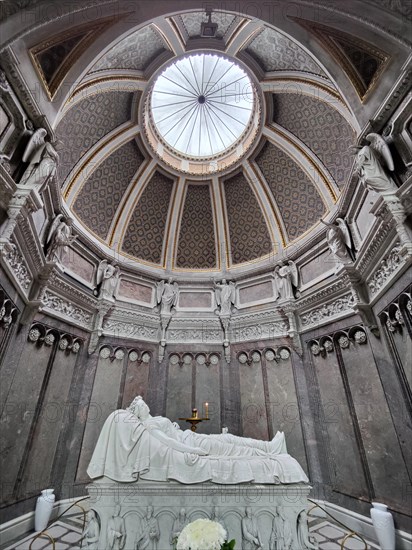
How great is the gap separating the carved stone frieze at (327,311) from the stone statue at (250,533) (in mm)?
4728

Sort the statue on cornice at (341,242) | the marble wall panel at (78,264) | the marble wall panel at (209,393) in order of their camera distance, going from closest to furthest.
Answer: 1. the statue on cornice at (341,242)
2. the marble wall panel at (78,264)
3. the marble wall panel at (209,393)

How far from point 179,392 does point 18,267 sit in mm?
5902

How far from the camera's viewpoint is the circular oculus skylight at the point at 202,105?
31.5 ft

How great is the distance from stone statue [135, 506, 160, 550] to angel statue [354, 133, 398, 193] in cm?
654

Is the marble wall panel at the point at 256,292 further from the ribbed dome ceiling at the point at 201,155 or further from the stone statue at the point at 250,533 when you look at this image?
the stone statue at the point at 250,533

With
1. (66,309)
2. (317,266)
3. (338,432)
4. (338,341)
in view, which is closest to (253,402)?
(338,432)

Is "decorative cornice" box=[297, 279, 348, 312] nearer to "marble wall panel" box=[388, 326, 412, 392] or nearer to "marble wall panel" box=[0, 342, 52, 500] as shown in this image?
"marble wall panel" box=[388, 326, 412, 392]

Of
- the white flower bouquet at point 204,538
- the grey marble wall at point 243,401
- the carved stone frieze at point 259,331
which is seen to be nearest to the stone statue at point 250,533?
the white flower bouquet at point 204,538

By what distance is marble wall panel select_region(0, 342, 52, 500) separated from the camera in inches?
204

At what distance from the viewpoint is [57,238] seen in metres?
6.57

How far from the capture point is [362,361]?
6.29 meters

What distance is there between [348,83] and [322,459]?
857 centimetres

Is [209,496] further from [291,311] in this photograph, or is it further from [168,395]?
[291,311]

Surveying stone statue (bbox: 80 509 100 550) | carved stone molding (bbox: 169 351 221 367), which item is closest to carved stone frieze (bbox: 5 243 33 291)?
stone statue (bbox: 80 509 100 550)
